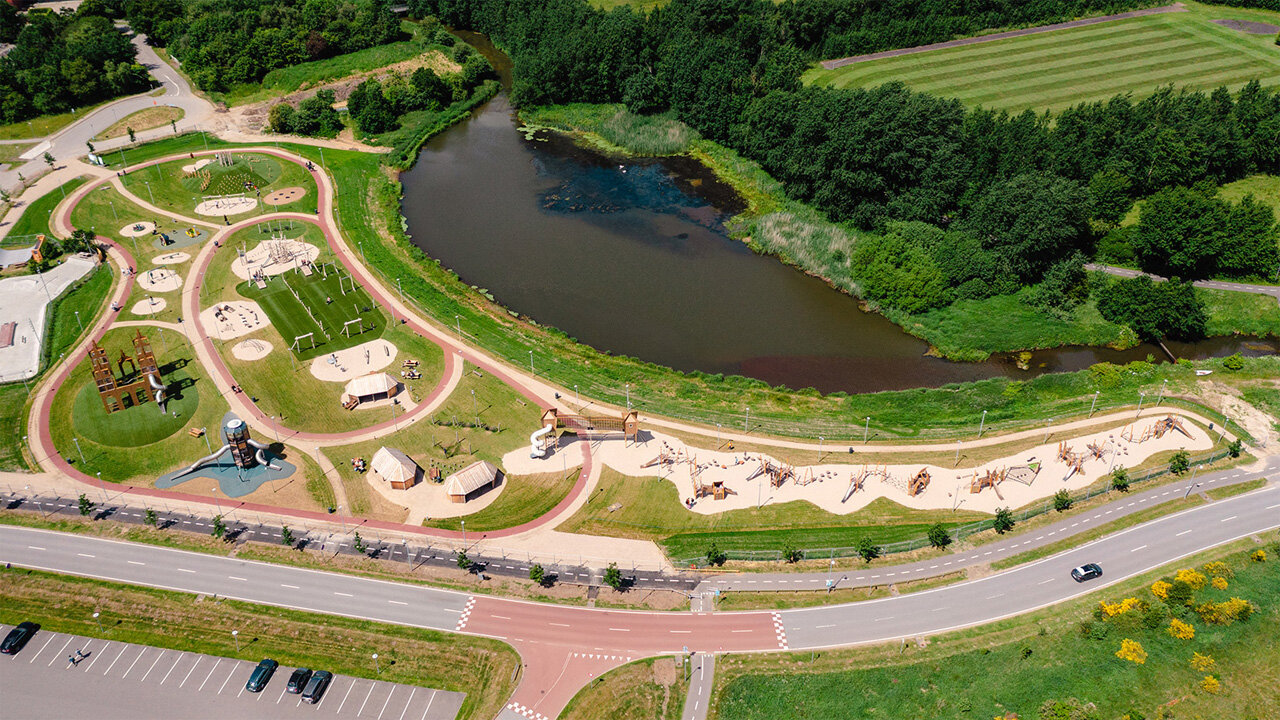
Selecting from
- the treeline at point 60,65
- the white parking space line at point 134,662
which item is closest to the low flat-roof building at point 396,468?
the white parking space line at point 134,662

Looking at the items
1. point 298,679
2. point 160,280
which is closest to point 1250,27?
point 298,679

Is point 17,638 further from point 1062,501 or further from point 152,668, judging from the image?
point 1062,501

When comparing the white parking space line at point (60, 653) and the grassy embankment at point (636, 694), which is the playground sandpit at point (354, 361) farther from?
the grassy embankment at point (636, 694)

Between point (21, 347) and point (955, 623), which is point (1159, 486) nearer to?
point (955, 623)

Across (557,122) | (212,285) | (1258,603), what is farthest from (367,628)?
(557,122)

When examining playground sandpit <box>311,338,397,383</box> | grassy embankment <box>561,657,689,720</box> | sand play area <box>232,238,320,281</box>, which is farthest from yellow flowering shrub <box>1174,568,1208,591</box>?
sand play area <box>232,238,320,281</box>

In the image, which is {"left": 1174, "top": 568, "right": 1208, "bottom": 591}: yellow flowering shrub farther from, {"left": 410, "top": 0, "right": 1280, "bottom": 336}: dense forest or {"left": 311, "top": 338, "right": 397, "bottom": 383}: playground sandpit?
{"left": 311, "top": 338, "right": 397, "bottom": 383}: playground sandpit

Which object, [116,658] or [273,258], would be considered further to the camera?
[273,258]

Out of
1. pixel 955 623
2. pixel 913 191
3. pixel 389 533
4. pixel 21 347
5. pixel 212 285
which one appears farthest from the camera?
pixel 913 191
